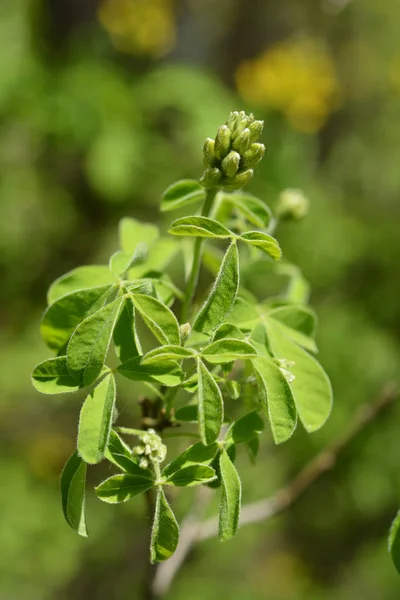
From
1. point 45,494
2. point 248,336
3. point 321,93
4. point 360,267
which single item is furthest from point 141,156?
point 248,336

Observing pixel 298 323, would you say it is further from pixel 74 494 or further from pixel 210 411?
pixel 74 494

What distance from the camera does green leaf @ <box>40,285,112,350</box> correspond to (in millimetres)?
857

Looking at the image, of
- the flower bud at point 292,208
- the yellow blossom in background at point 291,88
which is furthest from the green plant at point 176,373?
the yellow blossom in background at point 291,88

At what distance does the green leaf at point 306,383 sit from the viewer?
89 centimetres

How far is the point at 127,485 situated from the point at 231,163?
428 mm

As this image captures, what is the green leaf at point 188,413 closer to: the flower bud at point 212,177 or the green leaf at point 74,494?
the green leaf at point 74,494

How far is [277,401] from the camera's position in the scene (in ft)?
2.51

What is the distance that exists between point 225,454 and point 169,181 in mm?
2812

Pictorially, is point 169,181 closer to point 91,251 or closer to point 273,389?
point 91,251

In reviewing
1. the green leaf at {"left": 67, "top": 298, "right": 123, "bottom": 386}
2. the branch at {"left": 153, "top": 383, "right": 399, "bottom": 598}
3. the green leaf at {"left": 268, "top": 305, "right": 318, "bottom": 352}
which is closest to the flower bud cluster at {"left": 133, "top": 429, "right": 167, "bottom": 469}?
the green leaf at {"left": 67, "top": 298, "right": 123, "bottom": 386}

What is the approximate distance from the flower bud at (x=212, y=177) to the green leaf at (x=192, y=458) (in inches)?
13.3

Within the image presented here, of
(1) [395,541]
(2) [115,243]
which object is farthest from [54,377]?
(2) [115,243]

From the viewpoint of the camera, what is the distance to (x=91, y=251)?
3807 mm

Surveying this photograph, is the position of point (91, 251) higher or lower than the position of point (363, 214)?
lower
